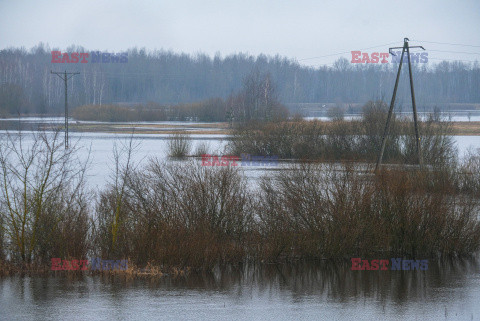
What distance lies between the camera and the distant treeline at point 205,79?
122188mm

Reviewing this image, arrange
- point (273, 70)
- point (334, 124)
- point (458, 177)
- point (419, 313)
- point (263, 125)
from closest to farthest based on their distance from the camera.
Result: point (419, 313) < point (458, 177) < point (334, 124) < point (263, 125) < point (273, 70)

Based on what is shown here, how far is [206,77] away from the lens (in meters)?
141

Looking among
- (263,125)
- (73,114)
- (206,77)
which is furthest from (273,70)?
(263,125)

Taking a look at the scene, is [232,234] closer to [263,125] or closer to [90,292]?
[90,292]

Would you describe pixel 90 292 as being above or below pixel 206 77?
below

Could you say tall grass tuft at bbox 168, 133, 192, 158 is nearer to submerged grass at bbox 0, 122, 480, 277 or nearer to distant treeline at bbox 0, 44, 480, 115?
submerged grass at bbox 0, 122, 480, 277

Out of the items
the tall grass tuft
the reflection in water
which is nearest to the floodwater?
the reflection in water

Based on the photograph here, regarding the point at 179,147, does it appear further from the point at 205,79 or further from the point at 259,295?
the point at 205,79

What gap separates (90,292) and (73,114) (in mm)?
87046

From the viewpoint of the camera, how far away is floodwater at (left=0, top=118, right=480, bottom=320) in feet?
31.8

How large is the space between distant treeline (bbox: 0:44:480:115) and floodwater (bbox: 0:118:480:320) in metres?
103

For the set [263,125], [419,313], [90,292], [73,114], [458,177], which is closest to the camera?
[419,313]

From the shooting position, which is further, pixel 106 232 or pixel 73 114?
pixel 73 114

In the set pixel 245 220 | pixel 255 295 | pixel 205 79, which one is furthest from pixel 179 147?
pixel 205 79
